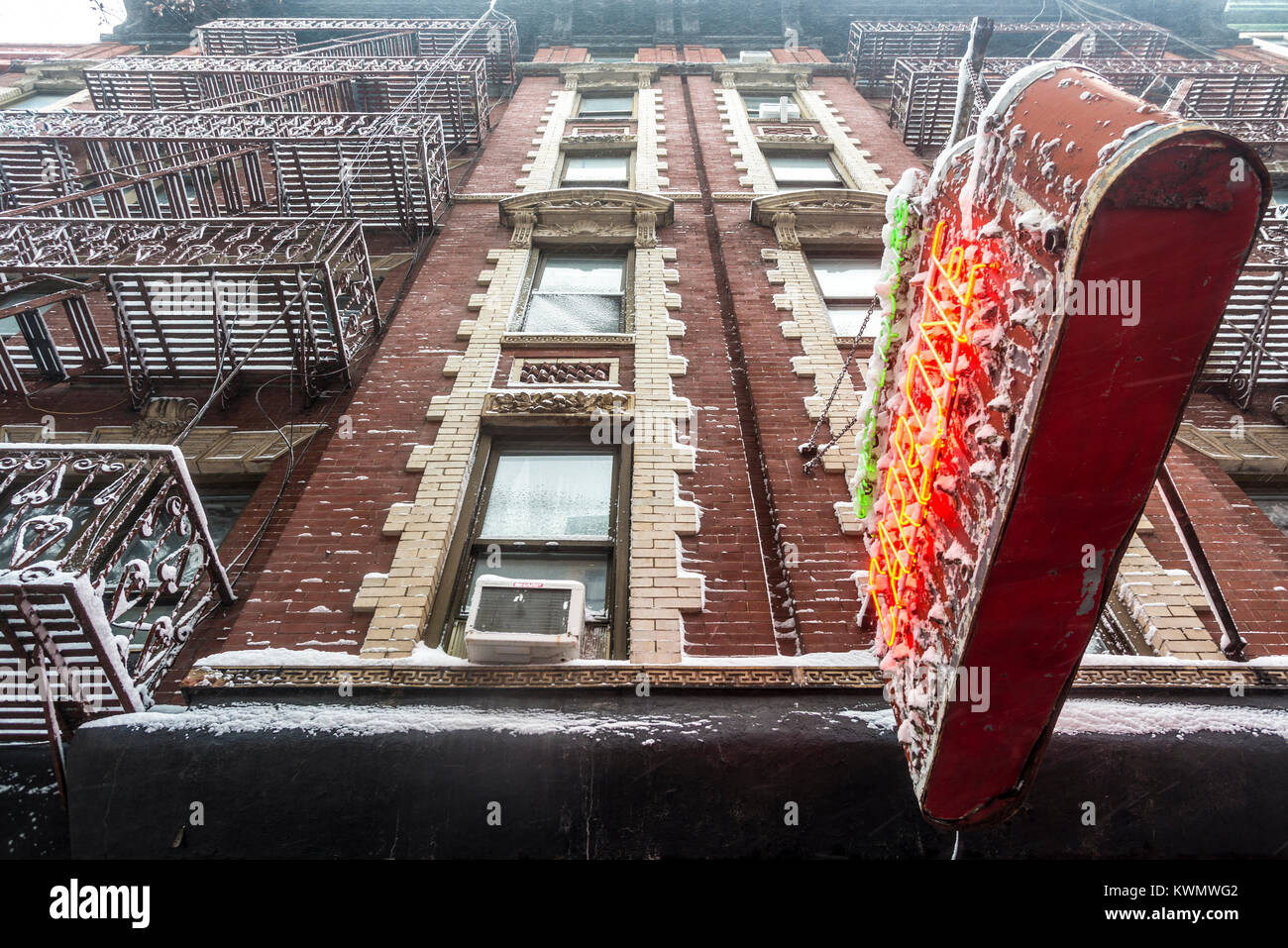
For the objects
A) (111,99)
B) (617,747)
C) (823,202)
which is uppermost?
(111,99)

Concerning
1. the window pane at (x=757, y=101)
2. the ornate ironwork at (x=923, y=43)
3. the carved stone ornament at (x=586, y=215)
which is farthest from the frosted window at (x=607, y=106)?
the ornate ironwork at (x=923, y=43)

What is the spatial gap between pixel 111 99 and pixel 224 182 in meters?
9.48

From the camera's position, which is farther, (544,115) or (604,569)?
(544,115)

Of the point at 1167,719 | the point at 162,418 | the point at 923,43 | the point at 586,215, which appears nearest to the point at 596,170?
the point at 586,215

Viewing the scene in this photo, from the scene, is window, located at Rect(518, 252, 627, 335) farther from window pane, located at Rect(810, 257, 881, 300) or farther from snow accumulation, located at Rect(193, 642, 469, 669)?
snow accumulation, located at Rect(193, 642, 469, 669)

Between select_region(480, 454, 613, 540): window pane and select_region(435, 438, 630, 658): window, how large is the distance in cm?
1

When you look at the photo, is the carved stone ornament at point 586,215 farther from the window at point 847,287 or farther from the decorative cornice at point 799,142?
the decorative cornice at point 799,142

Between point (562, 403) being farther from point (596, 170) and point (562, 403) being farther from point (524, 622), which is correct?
point (596, 170)

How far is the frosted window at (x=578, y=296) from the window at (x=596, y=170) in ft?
13.2

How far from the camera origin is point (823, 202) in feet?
38.3

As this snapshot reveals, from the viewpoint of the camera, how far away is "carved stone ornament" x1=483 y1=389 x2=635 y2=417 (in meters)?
7.74

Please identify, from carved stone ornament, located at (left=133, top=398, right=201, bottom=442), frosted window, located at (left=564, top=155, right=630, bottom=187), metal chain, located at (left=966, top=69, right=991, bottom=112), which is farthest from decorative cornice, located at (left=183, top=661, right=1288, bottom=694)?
frosted window, located at (left=564, top=155, right=630, bottom=187)
